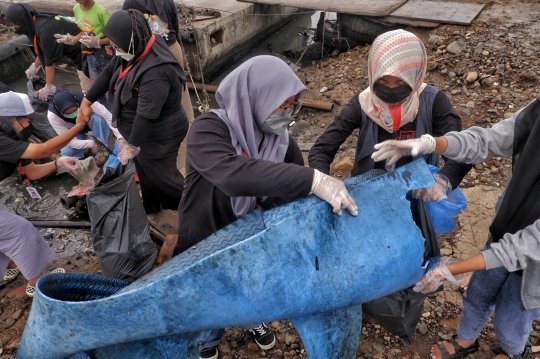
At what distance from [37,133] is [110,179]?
112 inches

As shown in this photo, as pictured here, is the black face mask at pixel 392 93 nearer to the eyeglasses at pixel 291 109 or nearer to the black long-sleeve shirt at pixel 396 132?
the black long-sleeve shirt at pixel 396 132

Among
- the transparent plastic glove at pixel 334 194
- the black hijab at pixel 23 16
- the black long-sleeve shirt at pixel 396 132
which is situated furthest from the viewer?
the black hijab at pixel 23 16

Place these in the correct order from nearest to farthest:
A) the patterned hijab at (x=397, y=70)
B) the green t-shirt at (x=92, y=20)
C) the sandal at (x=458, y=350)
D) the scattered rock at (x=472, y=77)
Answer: the patterned hijab at (x=397, y=70) < the sandal at (x=458, y=350) < the green t-shirt at (x=92, y=20) < the scattered rock at (x=472, y=77)

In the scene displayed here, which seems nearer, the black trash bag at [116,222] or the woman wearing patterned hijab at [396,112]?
the woman wearing patterned hijab at [396,112]

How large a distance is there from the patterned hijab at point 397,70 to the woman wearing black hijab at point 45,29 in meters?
3.95

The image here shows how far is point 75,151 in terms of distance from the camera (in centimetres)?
422

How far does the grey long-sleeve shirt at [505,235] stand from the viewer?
1479 millimetres

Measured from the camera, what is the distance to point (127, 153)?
290cm

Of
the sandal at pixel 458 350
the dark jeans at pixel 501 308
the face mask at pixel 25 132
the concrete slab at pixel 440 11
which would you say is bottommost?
the sandal at pixel 458 350

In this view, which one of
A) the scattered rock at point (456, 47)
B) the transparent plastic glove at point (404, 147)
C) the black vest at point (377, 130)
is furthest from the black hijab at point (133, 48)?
the scattered rock at point (456, 47)

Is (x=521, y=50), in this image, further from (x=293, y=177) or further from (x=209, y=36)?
(x=293, y=177)

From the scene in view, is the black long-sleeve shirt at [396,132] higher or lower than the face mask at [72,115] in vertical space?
higher

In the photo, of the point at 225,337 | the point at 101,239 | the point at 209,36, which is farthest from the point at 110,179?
the point at 209,36

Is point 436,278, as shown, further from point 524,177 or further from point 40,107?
point 40,107
